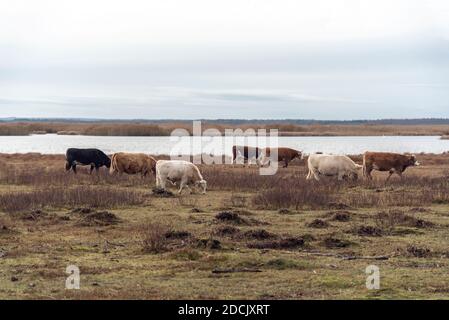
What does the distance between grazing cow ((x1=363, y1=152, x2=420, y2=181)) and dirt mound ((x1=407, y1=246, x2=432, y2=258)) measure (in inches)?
669

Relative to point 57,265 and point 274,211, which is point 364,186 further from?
point 57,265

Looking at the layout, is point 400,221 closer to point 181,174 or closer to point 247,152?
point 181,174

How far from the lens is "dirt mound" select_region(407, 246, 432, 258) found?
12.2 meters

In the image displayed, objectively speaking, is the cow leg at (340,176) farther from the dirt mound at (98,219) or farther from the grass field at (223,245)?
the dirt mound at (98,219)

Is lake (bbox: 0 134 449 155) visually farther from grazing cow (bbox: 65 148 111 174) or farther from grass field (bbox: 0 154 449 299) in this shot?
grass field (bbox: 0 154 449 299)

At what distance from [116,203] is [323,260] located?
831 cm

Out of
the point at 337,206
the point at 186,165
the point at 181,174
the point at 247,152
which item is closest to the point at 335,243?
the point at 337,206

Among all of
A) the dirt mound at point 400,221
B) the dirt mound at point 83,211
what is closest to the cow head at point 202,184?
the dirt mound at point 83,211

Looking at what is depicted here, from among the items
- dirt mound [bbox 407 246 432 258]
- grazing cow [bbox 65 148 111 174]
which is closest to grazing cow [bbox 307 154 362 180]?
grazing cow [bbox 65 148 111 174]

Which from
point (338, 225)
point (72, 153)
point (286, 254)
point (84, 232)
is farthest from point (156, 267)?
point (72, 153)

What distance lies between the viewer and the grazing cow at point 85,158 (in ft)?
104

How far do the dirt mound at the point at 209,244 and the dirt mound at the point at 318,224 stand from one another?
3169mm

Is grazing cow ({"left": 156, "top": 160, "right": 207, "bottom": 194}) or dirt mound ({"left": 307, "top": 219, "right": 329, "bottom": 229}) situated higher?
grazing cow ({"left": 156, "top": 160, "right": 207, "bottom": 194})

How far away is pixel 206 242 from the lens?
1264 cm
